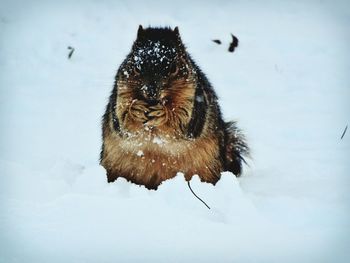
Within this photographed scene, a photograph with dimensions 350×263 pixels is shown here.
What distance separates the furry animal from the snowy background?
0.63ft

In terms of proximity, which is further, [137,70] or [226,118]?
[226,118]

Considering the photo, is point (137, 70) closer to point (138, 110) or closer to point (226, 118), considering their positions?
point (138, 110)

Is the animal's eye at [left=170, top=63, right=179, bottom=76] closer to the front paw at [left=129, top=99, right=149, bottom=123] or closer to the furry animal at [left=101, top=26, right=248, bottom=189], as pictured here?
the furry animal at [left=101, top=26, right=248, bottom=189]

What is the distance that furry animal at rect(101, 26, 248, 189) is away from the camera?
2.78 metres

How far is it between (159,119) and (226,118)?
5.51 ft

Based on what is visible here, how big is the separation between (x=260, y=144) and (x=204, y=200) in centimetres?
154

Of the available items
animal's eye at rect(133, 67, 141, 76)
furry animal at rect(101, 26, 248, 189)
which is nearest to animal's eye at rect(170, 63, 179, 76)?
furry animal at rect(101, 26, 248, 189)

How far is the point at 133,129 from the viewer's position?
292cm

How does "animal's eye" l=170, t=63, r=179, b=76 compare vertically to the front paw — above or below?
above

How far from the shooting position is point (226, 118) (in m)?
4.44

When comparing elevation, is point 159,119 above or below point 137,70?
below

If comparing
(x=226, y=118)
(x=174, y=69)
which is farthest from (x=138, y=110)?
(x=226, y=118)

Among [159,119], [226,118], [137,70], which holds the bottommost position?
[159,119]

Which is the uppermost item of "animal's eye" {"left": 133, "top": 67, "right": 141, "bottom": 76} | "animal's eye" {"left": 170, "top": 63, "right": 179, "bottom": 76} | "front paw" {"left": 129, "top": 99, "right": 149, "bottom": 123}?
"animal's eye" {"left": 170, "top": 63, "right": 179, "bottom": 76}
